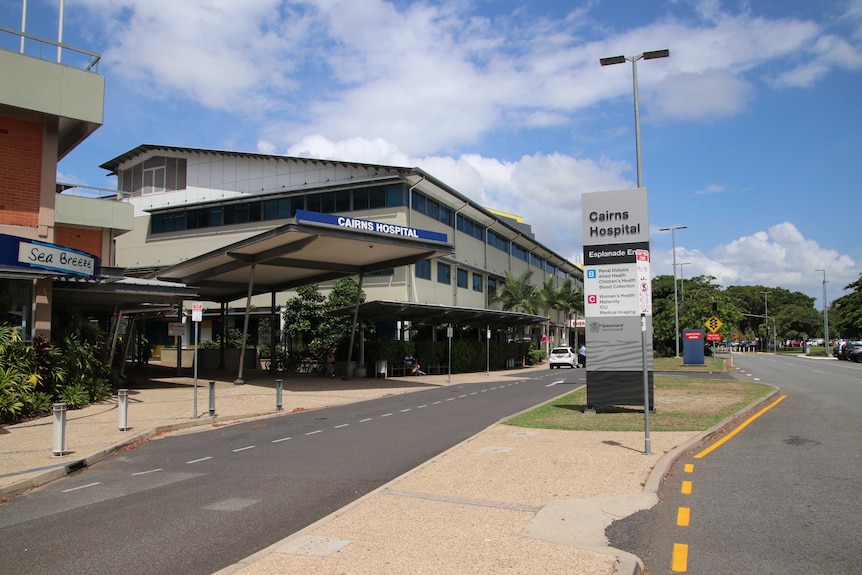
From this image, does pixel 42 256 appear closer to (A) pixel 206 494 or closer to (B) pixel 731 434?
(A) pixel 206 494

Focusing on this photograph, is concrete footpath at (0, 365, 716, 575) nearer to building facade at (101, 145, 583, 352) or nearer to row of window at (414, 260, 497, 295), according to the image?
building facade at (101, 145, 583, 352)

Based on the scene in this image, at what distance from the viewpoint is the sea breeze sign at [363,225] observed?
2248cm

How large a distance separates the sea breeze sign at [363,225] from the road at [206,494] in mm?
8545

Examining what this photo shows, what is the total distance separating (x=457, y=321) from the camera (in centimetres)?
4078

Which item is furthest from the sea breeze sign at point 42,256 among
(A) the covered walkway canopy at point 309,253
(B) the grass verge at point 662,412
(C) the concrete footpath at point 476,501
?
(B) the grass verge at point 662,412

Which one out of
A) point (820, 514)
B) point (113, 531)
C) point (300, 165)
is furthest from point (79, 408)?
point (300, 165)

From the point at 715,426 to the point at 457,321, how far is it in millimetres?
27971

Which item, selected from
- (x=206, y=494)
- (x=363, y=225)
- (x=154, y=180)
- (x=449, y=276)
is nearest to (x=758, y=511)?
(x=206, y=494)

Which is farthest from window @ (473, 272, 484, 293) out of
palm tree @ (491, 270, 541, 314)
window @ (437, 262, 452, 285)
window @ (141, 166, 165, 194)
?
window @ (141, 166, 165, 194)

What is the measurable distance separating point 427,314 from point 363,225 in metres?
11.4

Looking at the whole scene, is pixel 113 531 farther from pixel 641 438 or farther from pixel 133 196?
pixel 133 196

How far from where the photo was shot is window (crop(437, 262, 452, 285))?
4431 centimetres

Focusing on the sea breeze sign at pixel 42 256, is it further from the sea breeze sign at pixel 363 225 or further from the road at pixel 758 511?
the road at pixel 758 511

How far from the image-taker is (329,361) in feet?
114
